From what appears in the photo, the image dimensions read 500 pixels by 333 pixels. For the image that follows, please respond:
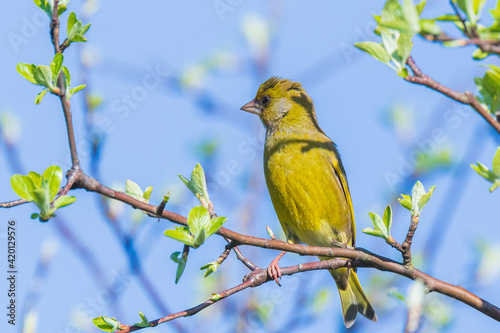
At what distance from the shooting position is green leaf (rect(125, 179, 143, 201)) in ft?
7.59

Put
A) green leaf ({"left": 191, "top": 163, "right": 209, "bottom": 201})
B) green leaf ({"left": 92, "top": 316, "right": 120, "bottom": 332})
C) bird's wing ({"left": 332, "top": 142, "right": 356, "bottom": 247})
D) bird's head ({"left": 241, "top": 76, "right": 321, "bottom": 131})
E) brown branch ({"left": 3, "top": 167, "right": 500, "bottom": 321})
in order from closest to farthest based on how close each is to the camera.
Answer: brown branch ({"left": 3, "top": 167, "right": 500, "bottom": 321}), green leaf ({"left": 92, "top": 316, "right": 120, "bottom": 332}), green leaf ({"left": 191, "top": 163, "right": 209, "bottom": 201}), bird's wing ({"left": 332, "top": 142, "right": 356, "bottom": 247}), bird's head ({"left": 241, "top": 76, "right": 321, "bottom": 131})

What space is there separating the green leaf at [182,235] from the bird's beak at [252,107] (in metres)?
4.01

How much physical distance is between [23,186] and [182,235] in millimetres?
555

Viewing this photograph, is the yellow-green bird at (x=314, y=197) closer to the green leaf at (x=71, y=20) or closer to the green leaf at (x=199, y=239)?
the green leaf at (x=199, y=239)

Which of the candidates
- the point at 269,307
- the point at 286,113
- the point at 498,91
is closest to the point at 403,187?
the point at 269,307

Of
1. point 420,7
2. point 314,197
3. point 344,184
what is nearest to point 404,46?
point 420,7

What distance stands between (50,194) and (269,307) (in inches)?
115

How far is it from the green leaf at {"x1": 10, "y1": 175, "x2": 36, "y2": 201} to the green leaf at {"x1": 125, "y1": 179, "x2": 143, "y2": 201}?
0.47 meters

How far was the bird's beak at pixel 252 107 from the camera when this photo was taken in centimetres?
608

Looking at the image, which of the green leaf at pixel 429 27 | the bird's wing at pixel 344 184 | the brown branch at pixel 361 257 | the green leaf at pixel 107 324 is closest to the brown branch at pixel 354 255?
the brown branch at pixel 361 257

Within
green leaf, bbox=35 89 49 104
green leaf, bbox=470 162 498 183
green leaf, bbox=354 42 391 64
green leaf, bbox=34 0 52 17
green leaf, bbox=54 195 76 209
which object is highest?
green leaf, bbox=34 0 52 17

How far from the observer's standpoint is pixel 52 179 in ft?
6.29

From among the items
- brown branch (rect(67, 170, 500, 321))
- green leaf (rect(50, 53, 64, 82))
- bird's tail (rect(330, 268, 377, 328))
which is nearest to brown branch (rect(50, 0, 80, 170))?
green leaf (rect(50, 53, 64, 82))

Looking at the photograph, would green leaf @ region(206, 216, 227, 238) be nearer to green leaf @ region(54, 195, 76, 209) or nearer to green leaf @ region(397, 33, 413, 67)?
green leaf @ region(54, 195, 76, 209)
